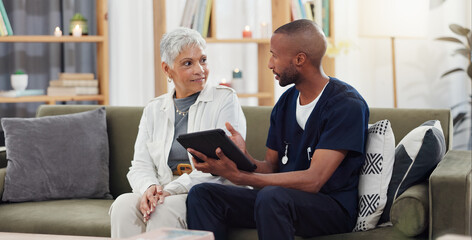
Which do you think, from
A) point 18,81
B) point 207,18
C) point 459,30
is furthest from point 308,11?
point 18,81

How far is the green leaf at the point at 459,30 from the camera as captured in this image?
4277mm

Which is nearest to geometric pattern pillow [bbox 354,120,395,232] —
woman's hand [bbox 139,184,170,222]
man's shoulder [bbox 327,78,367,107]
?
→ man's shoulder [bbox 327,78,367,107]

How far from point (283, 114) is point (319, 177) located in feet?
1.20

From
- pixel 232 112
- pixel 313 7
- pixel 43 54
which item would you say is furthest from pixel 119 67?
pixel 232 112

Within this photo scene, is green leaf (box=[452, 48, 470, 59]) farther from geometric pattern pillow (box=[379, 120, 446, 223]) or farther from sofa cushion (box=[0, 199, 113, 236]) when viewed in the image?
sofa cushion (box=[0, 199, 113, 236])

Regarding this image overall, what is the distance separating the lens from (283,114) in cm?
247

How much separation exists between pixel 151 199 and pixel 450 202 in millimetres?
1030

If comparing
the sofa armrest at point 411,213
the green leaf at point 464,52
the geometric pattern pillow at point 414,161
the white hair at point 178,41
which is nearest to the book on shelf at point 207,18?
the white hair at point 178,41

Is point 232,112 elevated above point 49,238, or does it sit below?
above

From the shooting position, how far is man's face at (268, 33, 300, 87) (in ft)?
7.70

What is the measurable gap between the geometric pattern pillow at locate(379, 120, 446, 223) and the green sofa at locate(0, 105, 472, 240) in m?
0.04

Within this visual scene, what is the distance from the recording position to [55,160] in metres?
2.96

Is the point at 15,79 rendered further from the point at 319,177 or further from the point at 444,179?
the point at 444,179

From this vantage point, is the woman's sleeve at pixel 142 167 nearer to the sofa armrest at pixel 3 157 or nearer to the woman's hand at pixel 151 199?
the woman's hand at pixel 151 199
